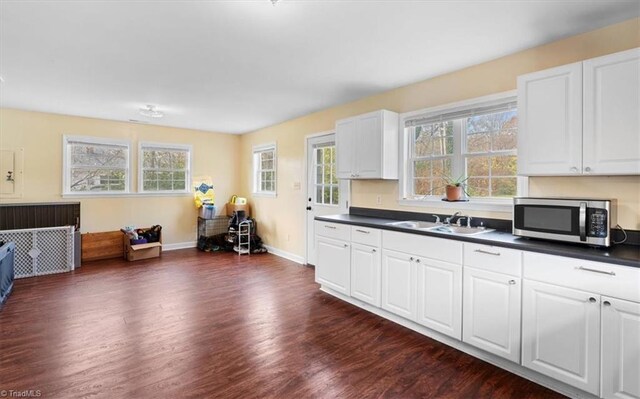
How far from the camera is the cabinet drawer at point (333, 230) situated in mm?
3562

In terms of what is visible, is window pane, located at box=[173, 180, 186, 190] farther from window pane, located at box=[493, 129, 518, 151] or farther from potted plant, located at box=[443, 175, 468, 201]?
window pane, located at box=[493, 129, 518, 151]

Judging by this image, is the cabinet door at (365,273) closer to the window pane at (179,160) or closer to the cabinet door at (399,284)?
the cabinet door at (399,284)

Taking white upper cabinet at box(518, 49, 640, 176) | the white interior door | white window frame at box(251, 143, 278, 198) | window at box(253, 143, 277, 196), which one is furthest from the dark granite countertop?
window at box(253, 143, 277, 196)

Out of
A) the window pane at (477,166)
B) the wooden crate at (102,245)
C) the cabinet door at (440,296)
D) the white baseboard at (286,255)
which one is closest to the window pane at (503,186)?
the window pane at (477,166)

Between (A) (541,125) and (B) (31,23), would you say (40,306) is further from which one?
(A) (541,125)

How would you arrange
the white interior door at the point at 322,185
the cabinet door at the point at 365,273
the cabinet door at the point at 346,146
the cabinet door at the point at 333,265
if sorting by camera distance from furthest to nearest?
the white interior door at the point at 322,185
the cabinet door at the point at 346,146
the cabinet door at the point at 333,265
the cabinet door at the point at 365,273

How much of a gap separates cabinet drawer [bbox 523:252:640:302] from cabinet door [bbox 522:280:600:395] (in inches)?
1.8

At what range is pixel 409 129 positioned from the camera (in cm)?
377

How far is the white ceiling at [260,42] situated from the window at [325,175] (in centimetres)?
96

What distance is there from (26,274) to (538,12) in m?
6.43

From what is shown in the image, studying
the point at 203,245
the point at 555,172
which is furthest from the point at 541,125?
the point at 203,245

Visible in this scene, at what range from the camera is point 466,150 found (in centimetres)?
328

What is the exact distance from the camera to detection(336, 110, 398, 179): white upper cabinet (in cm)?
365

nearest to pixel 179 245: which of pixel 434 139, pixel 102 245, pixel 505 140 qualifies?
pixel 102 245
